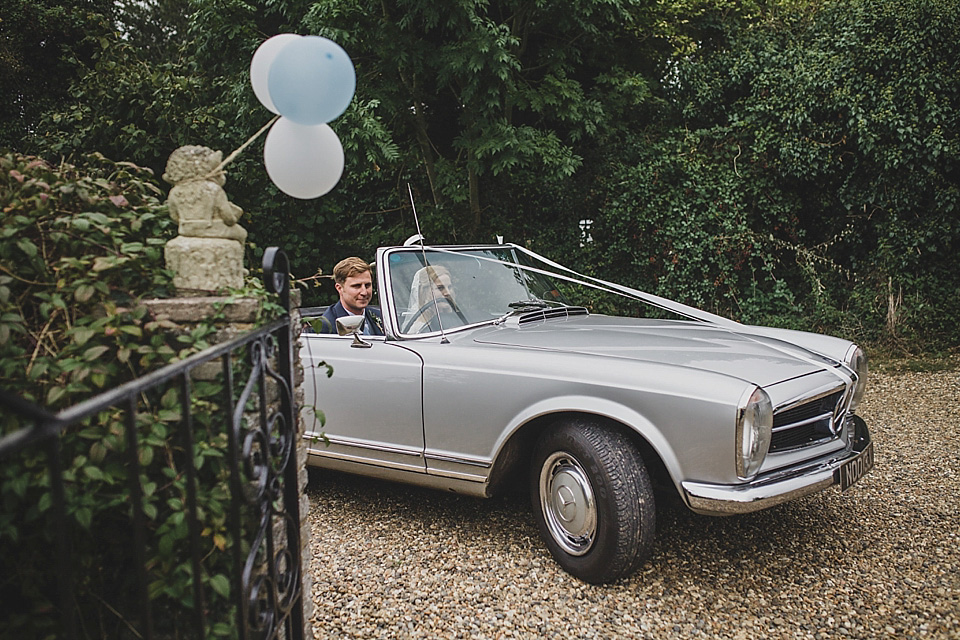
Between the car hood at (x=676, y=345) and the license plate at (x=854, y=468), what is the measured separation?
44 cm

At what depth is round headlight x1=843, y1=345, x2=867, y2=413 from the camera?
11.7 feet

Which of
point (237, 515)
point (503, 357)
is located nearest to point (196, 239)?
point (237, 515)

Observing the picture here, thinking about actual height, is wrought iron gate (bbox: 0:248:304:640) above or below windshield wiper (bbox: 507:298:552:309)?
below

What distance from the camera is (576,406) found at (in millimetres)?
3104

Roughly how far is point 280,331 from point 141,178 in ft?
3.26

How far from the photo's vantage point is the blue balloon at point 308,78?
92.7 inches

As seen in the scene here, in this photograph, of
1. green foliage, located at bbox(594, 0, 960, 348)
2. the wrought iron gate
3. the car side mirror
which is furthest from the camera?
green foliage, located at bbox(594, 0, 960, 348)

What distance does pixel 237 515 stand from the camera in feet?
5.94

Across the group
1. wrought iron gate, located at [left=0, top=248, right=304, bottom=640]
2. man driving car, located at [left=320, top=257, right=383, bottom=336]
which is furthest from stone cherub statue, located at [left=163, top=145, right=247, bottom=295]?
man driving car, located at [left=320, top=257, right=383, bottom=336]

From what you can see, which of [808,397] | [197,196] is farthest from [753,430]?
[197,196]

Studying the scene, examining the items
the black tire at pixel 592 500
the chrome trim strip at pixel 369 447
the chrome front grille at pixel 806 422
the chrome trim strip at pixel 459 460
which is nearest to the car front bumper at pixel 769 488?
the chrome front grille at pixel 806 422

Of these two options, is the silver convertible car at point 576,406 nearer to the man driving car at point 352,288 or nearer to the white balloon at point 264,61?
the man driving car at point 352,288

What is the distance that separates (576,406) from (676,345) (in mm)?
764

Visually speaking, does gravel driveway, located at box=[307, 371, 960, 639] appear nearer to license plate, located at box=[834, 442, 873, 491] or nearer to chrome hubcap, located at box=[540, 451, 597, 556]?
chrome hubcap, located at box=[540, 451, 597, 556]
